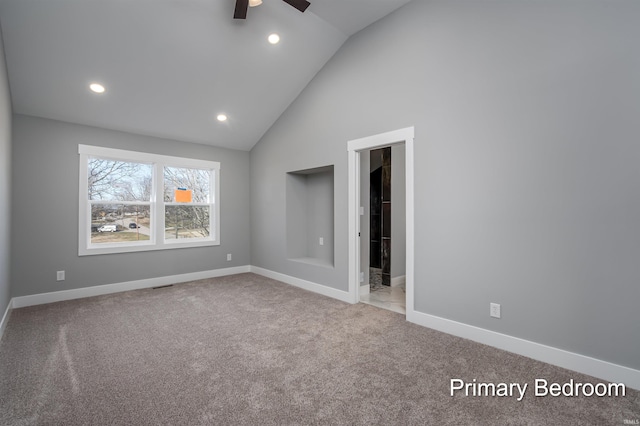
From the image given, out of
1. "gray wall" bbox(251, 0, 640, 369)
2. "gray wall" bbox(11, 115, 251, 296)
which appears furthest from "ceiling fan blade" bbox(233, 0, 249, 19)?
"gray wall" bbox(11, 115, 251, 296)

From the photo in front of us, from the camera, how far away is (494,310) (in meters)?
2.57

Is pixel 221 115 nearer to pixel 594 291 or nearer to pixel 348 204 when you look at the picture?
pixel 348 204

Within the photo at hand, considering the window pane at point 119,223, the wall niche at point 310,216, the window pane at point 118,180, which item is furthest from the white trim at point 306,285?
the window pane at point 118,180

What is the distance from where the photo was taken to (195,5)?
2.99 m

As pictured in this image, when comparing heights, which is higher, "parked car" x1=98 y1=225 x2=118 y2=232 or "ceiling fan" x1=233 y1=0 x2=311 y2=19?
"ceiling fan" x1=233 y1=0 x2=311 y2=19

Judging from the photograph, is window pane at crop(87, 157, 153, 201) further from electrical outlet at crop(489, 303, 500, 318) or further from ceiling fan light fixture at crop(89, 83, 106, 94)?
electrical outlet at crop(489, 303, 500, 318)

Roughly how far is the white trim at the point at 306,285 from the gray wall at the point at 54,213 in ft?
5.26

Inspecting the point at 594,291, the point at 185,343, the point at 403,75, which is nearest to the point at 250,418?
the point at 185,343

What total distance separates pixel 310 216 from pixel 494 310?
322 centimetres

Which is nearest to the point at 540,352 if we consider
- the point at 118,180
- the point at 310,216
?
the point at 310,216

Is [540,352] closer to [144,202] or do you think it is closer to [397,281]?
[397,281]

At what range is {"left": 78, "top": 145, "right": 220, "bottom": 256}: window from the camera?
13.7ft

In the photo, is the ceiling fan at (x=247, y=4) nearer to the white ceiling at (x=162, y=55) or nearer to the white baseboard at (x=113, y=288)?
the white ceiling at (x=162, y=55)

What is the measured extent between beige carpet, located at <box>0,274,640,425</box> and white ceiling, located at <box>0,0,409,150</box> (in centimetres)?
263
